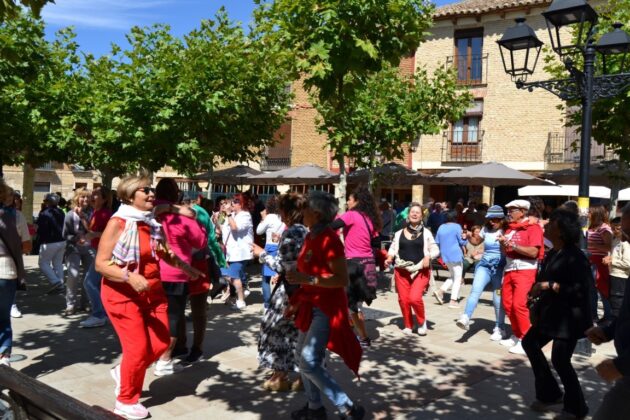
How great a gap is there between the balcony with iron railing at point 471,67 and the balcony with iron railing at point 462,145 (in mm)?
→ 2028

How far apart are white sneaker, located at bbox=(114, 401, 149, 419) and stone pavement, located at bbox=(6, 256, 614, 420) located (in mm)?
171

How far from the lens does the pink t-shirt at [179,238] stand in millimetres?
5434

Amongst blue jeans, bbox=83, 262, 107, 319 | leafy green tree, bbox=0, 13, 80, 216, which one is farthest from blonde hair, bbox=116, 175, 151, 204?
leafy green tree, bbox=0, 13, 80, 216

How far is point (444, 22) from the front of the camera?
25141 mm

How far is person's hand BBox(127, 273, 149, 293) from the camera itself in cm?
411

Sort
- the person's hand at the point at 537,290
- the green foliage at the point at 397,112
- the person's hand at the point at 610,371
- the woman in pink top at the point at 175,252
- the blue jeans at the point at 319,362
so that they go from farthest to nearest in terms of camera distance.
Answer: the green foliage at the point at 397,112, the woman in pink top at the point at 175,252, the person's hand at the point at 537,290, the blue jeans at the point at 319,362, the person's hand at the point at 610,371

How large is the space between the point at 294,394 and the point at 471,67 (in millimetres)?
22015

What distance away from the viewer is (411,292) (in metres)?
7.49

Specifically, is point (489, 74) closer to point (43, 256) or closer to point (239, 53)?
point (239, 53)

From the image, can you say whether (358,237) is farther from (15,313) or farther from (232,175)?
(232,175)

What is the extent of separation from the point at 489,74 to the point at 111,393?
72.5 ft

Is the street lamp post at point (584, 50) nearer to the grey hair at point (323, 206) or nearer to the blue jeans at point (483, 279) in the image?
the blue jeans at point (483, 279)

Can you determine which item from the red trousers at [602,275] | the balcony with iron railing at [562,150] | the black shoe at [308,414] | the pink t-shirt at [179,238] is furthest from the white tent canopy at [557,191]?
the black shoe at [308,414]

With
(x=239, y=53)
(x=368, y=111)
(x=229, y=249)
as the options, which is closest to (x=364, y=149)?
(x=368, y=111)
